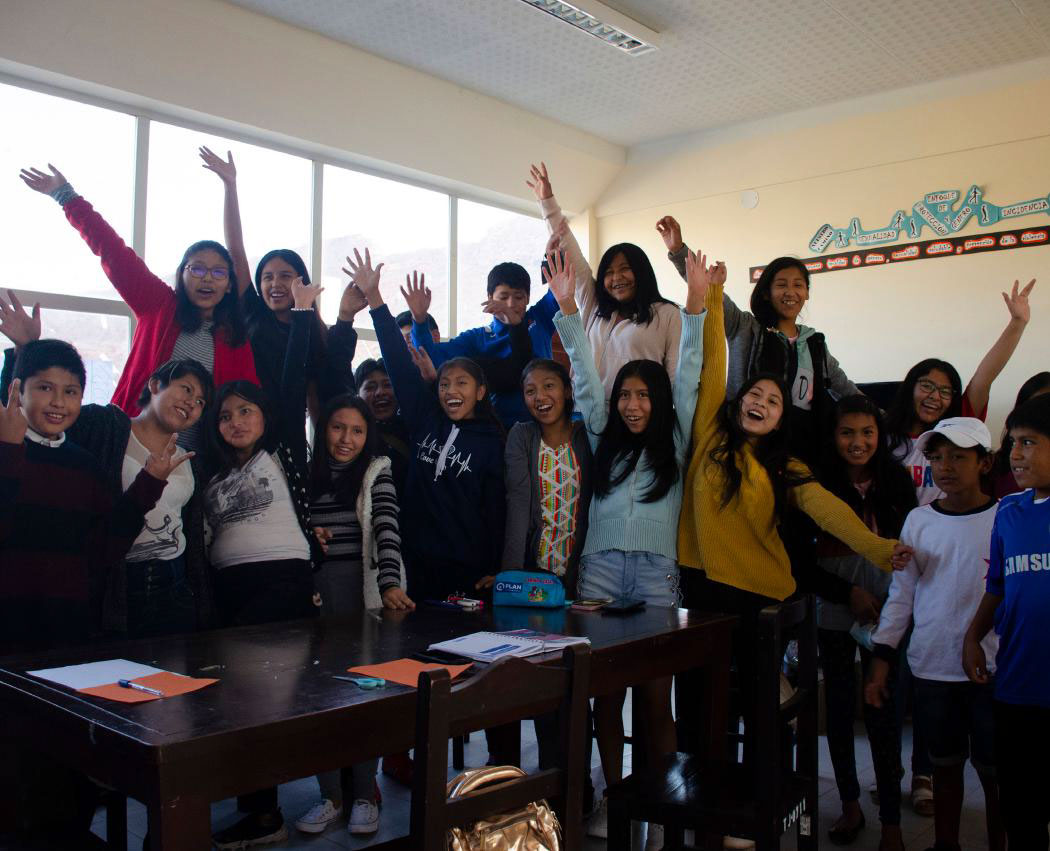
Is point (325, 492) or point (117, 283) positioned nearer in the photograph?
point (325, 492)

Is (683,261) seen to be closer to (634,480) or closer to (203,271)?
(634,480)

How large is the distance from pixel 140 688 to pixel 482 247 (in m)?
5.74

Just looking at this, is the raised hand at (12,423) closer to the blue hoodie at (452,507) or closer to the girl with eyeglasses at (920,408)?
the blue hoodie at (452,507)

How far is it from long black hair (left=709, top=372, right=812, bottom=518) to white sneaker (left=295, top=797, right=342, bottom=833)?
1.60 m

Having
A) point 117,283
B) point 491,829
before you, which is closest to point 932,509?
point 491,829

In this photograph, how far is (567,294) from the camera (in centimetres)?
318

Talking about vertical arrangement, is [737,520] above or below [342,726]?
above

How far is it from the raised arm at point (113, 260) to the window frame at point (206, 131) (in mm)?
1560

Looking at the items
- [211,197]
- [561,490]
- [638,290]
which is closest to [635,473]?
[561,490]

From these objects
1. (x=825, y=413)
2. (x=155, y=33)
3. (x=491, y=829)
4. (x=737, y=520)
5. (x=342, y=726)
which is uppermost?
(x=155, y=33)

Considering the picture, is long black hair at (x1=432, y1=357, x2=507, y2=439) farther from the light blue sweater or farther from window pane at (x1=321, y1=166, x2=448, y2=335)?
window pane at (x1=321, y1=166, x2=448, y2=335)

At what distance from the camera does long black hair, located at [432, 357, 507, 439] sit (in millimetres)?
3195

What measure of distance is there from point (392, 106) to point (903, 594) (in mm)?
4466

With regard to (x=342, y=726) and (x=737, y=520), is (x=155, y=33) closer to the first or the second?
(x=737, y=520)
